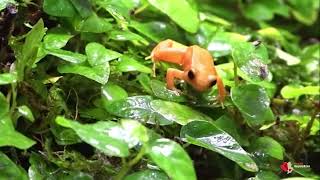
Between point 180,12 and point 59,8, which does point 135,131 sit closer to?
point 59,8

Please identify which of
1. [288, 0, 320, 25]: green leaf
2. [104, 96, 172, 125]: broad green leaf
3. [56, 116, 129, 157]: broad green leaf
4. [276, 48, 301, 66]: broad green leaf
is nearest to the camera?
[56, 116, 129, 157]: broad green leaf

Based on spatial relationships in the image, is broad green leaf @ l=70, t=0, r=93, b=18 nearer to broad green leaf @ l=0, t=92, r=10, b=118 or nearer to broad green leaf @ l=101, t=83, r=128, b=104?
broad green leaf @ l=101, t=83, r=128, b=104

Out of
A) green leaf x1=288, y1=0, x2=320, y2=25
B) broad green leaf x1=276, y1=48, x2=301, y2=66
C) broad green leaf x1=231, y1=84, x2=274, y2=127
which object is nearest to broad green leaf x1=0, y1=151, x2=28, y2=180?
broad green leaf x1=231, y1=84, x2=274, y2=127

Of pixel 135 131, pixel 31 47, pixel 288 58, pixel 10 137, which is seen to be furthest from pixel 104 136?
pixel 288 58

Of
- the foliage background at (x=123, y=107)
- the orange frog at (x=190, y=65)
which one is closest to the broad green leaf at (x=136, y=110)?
the foliage background at (x=123, y=107)

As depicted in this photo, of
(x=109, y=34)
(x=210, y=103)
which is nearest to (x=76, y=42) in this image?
(x=109, y=34)

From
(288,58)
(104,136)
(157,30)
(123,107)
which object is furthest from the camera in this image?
(288,58)

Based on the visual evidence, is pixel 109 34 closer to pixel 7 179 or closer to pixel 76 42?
pixel 76 42
